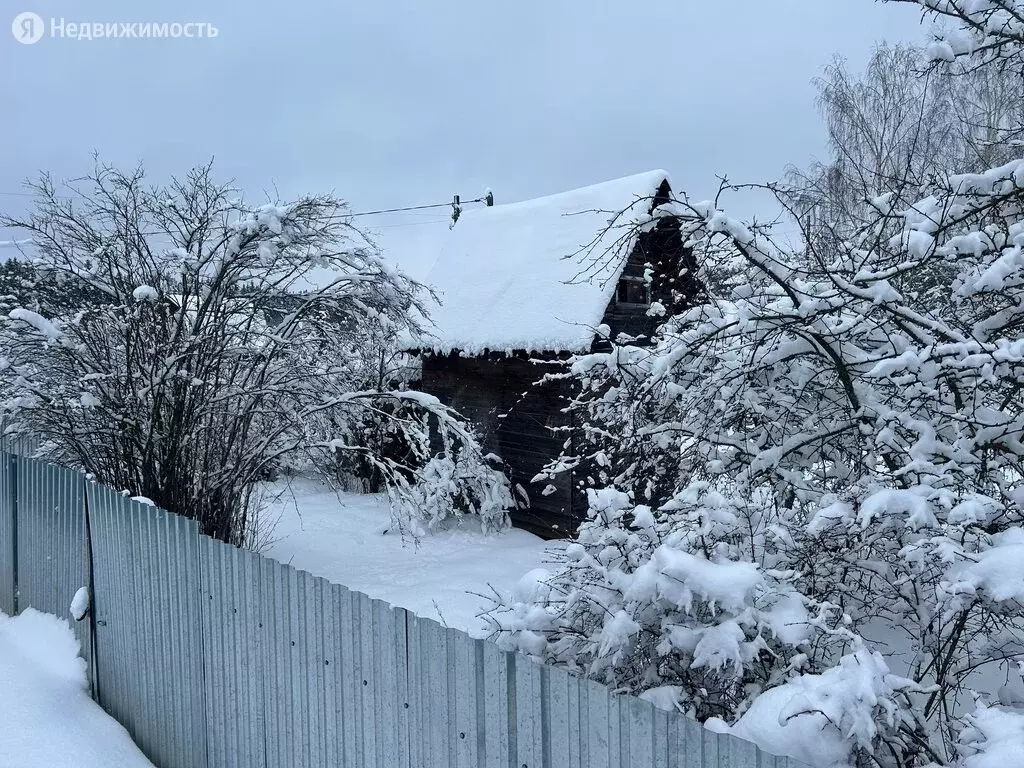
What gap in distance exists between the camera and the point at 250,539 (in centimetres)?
928

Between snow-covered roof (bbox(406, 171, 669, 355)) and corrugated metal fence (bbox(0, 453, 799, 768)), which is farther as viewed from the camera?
snow-covered roof (bbox(406, 171, 669, 355))

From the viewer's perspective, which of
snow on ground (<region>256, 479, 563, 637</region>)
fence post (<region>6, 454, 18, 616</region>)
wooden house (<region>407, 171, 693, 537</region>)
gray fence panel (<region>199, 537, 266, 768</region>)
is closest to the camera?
gray fence panel (<region>199, 537, 266, 768</region>)

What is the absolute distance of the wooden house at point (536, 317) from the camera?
11383 mm

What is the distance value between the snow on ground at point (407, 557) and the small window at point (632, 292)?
13.6ft

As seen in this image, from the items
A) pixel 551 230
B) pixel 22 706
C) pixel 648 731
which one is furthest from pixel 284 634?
pixel 551 230

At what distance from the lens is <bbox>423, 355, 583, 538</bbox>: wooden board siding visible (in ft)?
38.1

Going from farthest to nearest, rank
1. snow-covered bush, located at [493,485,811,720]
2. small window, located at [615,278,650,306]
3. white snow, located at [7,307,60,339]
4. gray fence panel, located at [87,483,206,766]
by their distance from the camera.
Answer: small window, located at [615,278,650,306]
white snow, located at [7,307,60,339]
gray fence panel, located at [87,483,206,766]
snow-covered bush, located at [493,485,811,720]

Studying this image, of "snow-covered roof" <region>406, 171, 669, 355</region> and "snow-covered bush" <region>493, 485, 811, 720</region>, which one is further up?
"snow-covered roof" <region>406, 171, 669, 355</region>

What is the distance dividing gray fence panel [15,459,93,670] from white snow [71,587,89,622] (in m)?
0.07

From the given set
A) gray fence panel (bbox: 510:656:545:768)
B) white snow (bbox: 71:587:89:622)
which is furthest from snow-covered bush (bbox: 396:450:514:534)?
gray fence panel (bbox: 510:656:545:768)

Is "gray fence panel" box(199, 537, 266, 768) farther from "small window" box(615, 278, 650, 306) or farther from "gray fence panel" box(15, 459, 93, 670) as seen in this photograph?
"small window" box(615, 278, 650, 306)

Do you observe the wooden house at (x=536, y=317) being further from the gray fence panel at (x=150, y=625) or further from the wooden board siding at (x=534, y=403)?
the gray fence panel at (x=150, y=625)

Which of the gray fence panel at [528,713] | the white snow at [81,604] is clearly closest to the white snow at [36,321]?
the white snow at [81,604]

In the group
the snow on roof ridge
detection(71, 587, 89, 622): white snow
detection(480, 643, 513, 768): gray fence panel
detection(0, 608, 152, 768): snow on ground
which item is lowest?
detection(0, 608, 152, 768): snow on ground
